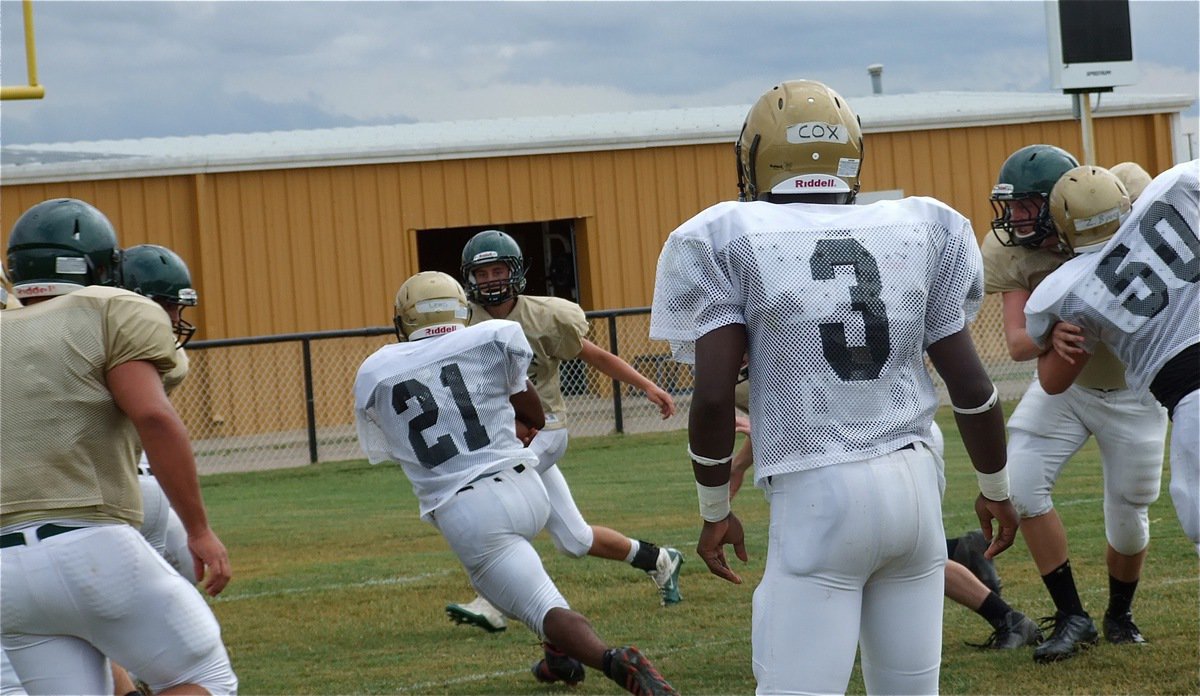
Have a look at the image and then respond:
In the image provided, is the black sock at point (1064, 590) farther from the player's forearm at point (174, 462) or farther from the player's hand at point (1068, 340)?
the player's forearm at point (174, 462)

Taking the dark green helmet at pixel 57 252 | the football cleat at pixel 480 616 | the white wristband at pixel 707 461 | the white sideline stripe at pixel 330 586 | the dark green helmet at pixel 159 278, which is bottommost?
Result: the white sideline stripe at pixel 330 586

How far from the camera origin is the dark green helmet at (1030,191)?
576 centimetres

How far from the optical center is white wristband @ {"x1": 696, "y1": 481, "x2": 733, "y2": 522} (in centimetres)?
368

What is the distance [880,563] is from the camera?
346 cm

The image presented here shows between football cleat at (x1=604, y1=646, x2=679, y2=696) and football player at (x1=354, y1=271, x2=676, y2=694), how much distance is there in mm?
268

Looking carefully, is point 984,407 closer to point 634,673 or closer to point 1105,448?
point 634,673

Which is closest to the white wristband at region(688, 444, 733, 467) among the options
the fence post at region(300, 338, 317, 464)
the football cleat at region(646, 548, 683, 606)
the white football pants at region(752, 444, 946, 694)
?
the white football pants at region(752, 444, 946, 694)

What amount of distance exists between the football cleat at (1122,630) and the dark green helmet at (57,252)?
4.14m

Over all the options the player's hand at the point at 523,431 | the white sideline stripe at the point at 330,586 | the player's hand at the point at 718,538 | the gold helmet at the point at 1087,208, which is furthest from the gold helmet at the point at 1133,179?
the white sideline stripe at the point at 330,586

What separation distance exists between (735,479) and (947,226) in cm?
336

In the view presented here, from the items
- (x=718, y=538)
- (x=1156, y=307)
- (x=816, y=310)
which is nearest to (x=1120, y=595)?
(x=1156, y=307)

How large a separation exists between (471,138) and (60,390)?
16063mm

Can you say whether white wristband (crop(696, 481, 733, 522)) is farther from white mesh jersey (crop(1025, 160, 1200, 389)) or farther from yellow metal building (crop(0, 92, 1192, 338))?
yellow metal building (crop(0, 92, 1192, 338))

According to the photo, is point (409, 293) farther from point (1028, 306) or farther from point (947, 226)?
point (947, 226)
